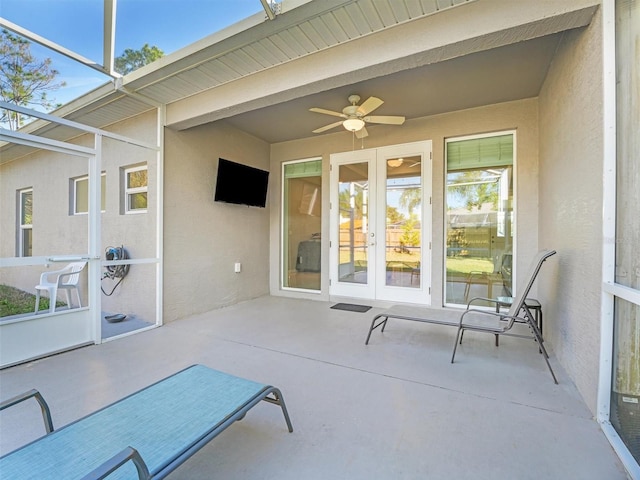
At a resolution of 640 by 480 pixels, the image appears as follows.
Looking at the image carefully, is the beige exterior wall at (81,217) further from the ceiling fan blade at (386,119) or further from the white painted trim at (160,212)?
the ceiling fan blade at (386,119)

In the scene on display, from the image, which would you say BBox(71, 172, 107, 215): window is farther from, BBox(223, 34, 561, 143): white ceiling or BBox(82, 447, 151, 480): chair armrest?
BBox(82, 447, 151, 480): chair armrest

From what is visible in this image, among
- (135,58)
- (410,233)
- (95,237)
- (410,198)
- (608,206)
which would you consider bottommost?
(95,237)

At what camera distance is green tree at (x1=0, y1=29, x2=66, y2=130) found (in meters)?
2.78

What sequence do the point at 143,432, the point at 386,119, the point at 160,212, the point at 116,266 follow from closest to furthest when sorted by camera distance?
the point at 143,432 < the point at 386,119 < the point at 160,212 < the point at 116,266

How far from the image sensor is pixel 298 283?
19.0ft

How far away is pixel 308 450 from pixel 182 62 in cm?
352

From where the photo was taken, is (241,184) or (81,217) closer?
(81,217)

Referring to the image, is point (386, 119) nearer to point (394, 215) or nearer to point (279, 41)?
point (279, 41)

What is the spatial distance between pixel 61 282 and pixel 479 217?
5.33 metres

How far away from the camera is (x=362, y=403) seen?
2.12 m

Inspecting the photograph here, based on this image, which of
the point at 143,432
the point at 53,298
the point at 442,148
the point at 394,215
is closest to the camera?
the point at 143,432

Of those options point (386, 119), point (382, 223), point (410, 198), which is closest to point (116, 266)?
point (382, 223)

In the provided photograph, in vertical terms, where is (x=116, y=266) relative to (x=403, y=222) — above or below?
below

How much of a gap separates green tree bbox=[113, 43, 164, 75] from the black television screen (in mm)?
1624
